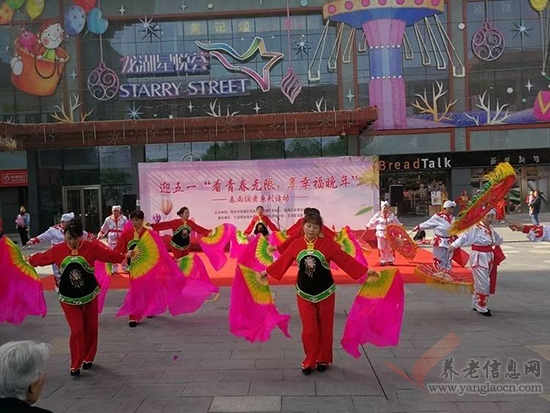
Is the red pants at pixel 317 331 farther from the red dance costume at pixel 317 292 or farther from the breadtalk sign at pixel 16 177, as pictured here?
the breadtalk sign at pixel 16 177

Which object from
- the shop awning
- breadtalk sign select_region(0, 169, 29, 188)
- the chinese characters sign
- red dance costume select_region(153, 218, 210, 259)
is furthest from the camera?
breadtalk sign select_region(0, 169, 29, 188)

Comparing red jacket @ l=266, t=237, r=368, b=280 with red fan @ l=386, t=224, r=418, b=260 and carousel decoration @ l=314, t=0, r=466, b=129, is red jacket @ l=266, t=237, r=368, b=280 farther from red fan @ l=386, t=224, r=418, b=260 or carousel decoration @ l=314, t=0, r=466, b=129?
carousel decoration @ l=314, t=0, r=466, b=129

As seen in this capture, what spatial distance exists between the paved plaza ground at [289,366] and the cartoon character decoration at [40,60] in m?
20.1

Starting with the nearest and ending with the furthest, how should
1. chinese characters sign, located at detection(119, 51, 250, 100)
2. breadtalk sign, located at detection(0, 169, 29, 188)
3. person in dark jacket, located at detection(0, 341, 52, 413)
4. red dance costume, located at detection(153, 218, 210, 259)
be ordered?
person in dark jacket, located at detection(0, 341, 52, 413)
red dance costume, located at detection(153, 218, 210, 259)
chinese characters sign, located at detection(119, 51, 250, 100)
breadtalk sign, located at detection(0, 169, 29, 188)

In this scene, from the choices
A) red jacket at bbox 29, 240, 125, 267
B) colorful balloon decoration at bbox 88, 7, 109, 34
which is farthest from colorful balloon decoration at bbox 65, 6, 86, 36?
red jacket at bbox 29, 240, 125, 267

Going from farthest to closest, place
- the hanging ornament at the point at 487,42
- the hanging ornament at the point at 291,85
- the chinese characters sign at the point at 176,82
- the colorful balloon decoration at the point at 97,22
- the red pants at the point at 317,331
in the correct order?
the colorful balloon decoration at the point at 97,22
the hanging ornament at the point at 487,42
the chinese characters sign at the point at 176,82
the hanging ornament at the point at 291,85
the red pants at the point at 317,331

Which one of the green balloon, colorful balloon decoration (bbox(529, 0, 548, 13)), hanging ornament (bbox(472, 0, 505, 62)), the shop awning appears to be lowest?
the shop awning

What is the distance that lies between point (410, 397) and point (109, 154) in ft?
72.9

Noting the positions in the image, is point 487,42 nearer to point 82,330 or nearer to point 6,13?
point 6,13

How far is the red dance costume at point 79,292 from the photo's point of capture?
5070 millimetres

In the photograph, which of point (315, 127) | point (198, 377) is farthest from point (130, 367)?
point (315, 127)

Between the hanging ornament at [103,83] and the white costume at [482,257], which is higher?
the hanging ornament at [103,83]

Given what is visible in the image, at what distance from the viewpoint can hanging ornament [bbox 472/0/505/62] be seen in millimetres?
24344

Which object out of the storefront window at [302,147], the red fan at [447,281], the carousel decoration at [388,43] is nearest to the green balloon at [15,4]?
the carousel decoration at [388,43]
